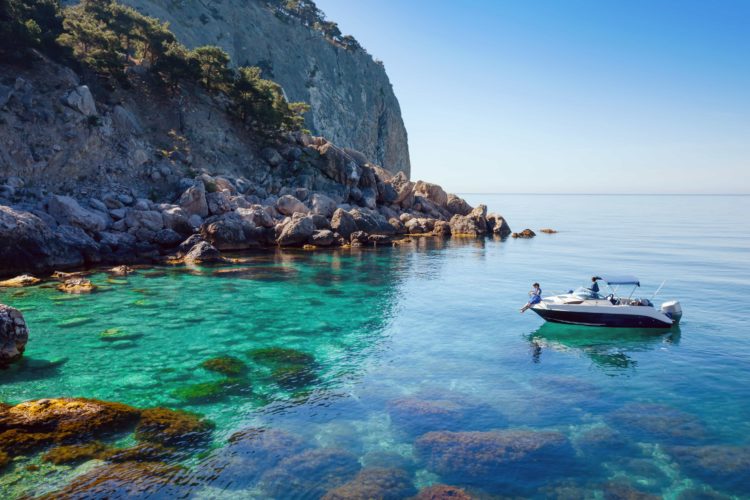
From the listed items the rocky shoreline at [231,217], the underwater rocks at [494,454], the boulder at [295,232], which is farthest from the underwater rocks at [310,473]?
the boulder at [295,232]

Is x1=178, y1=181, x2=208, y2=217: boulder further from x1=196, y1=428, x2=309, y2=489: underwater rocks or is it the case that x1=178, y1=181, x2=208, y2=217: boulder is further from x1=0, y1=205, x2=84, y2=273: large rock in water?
x1=196, y1=428, x2=309, y2=489: underwater rocks

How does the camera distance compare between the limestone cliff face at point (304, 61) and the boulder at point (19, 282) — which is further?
the limestone cliff face at point (304, 61)

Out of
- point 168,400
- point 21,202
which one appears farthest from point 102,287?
point 168,400

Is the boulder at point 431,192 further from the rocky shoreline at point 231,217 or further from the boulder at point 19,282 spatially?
the boulder at point 19,282

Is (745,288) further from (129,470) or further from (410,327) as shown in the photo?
(129,470)

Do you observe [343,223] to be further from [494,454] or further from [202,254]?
[494,454]

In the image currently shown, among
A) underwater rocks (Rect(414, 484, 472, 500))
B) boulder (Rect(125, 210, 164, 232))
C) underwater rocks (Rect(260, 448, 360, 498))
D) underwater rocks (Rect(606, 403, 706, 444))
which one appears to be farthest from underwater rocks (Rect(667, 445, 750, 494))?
boulder (Rect(125, 210, 164, 232))

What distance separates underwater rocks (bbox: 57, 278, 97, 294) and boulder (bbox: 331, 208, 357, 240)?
2903 cm

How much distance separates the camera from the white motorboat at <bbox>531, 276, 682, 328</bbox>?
1001 inches

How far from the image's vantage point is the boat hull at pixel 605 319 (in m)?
25.6

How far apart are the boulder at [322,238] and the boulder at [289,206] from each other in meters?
5.24

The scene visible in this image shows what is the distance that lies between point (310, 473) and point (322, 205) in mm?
48920

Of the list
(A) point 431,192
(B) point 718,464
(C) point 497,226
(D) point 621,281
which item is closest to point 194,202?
(D) point 621,281

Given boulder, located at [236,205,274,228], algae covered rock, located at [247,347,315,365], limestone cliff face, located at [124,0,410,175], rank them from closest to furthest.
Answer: algae covered rock, located at [247,347,315,365] → boulder, located at [236,205,274,228] → limestone cliff face, located at [124,0,410,175]
